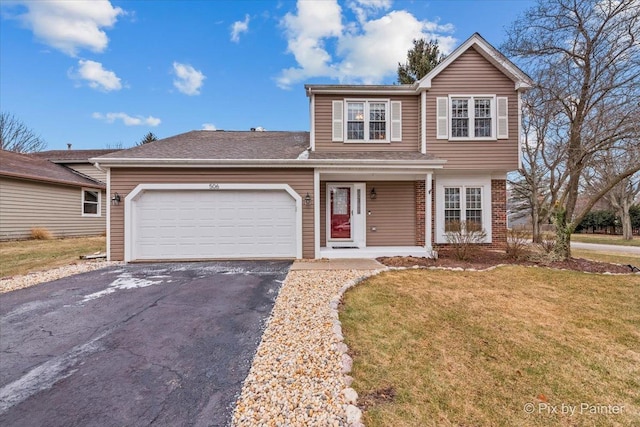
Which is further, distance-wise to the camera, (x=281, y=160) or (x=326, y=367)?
(x=281, y=160)

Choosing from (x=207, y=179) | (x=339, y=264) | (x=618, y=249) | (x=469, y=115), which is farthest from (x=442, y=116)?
(x=618, y=249)

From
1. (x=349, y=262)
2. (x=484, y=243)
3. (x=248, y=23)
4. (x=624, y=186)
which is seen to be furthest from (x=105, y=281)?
(x=624, y=186)

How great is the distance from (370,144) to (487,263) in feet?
17.2

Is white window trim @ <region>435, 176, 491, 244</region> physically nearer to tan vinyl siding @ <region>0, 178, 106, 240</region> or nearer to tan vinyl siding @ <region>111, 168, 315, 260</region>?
tan vinyl siding @ <region>111, 168, 315, 260</region>

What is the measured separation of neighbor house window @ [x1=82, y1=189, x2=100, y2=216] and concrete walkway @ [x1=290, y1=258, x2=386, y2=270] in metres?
14.9

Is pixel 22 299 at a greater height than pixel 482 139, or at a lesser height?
lesser

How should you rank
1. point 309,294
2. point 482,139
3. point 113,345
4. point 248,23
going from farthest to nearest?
point 248,23 → point 482,139 → point 309,294 → point 113,345

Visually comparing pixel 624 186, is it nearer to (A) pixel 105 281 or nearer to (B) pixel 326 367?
(B) pixel 326 367

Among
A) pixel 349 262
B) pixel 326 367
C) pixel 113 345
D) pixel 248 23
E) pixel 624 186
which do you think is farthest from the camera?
pixel 624 186

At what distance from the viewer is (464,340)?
372 cm

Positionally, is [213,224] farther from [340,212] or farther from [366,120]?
[366,120]

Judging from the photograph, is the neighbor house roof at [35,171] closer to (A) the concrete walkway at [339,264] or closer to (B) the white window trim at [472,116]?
Answer: (A) the concrete walkway at [339,264]

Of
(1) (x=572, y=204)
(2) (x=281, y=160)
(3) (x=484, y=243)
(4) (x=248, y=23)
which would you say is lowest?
(3) (x=484, y=243)

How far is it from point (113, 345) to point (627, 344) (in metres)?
6.57
